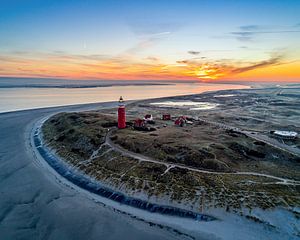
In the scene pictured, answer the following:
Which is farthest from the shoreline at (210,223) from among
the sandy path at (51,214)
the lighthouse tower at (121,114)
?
the lighthouse tower at (121,114)

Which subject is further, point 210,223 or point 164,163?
point 164,163

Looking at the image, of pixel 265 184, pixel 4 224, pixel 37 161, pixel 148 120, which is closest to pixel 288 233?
pixel 265 184

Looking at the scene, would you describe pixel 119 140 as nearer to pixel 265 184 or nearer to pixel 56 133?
pixel 56 133

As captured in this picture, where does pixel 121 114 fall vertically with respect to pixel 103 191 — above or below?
above

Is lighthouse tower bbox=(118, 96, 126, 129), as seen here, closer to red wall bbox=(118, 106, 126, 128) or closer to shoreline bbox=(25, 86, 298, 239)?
red wall bbox=(118, 106, 126, 128)

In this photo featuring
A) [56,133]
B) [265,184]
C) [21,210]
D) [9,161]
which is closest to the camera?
[21,210]

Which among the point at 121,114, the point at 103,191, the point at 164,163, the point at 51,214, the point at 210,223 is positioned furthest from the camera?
the point at 121,114

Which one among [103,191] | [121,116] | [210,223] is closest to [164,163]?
[103,191]

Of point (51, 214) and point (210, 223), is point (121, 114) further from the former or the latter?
point (210, 223)

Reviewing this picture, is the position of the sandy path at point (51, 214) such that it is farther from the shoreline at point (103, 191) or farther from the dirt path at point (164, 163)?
the dirt path at point (164, 163)

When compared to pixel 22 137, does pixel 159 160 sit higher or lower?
higher

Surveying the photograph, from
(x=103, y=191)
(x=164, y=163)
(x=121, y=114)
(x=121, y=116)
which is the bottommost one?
(x=103, y=191)
